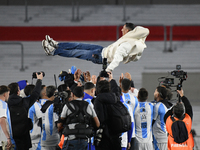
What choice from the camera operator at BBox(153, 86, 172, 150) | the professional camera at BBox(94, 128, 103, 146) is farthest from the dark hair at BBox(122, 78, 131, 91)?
the professional camera at BBox(94, 128, 103, 146)

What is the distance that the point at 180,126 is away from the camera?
12.4 feet

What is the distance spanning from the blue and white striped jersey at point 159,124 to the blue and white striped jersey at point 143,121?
113mm

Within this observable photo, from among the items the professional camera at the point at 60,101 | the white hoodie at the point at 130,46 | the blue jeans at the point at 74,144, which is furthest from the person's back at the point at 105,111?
the white hoodie at the point at 130,46

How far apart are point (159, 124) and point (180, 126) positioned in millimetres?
1075

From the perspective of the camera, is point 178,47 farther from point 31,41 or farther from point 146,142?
point 146,142

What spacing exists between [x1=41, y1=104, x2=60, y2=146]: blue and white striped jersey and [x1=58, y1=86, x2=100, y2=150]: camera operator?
729 mm

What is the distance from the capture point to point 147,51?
384 inches

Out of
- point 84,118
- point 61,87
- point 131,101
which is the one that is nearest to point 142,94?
point 131,101

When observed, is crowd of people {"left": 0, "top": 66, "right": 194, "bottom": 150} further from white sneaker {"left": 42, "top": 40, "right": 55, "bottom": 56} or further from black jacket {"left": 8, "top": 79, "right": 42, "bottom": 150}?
white sneaker {"left": 42, "top": 40, "right": 55, "bottom": 56}

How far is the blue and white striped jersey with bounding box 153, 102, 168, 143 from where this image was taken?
15.6ft

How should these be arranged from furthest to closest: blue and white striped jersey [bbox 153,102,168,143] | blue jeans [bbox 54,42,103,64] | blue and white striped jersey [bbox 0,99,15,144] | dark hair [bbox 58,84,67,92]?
blue jeans [bbox 54,42,103,64] → blue and white striped jersey [bbox 153,102,168,143] → dark hair [bbox 58,84,67,92] → blue and white striped jersey [bbox 0,99,15,144]

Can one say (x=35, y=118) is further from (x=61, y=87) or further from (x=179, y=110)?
(x=179, y=110)

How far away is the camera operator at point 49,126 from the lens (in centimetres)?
411

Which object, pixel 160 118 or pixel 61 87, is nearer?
A: pixel 61 87
